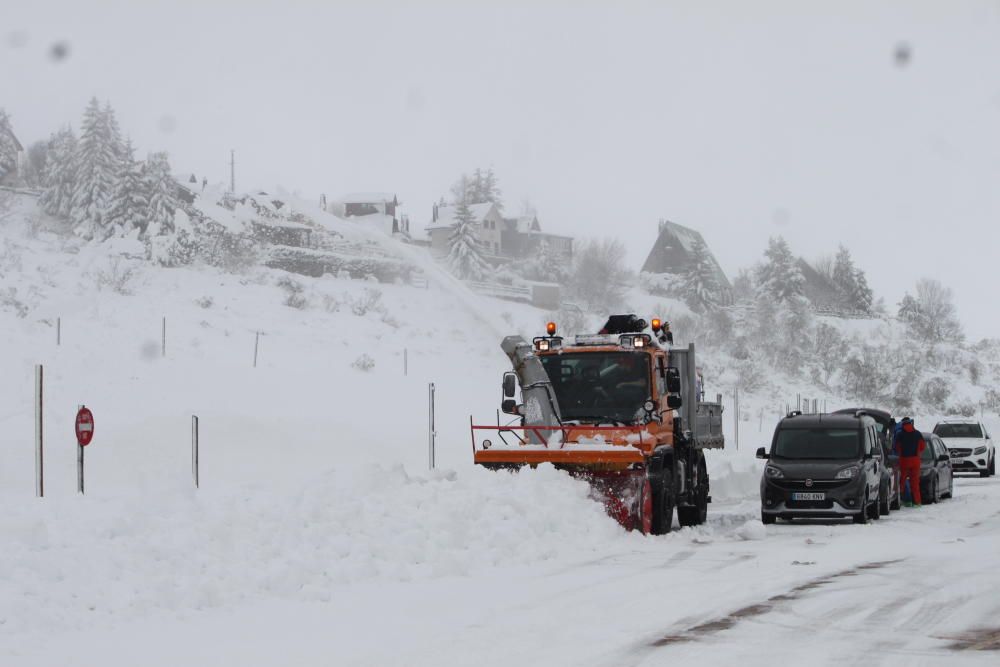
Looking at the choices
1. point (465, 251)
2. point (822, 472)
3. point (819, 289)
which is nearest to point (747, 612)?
point (822, 472)

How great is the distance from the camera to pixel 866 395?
263 ft

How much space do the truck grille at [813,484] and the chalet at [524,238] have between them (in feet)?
278

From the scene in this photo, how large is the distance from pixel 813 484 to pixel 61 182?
62.3 m

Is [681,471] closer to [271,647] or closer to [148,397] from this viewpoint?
[271,647]

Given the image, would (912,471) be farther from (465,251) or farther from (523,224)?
(523,224)

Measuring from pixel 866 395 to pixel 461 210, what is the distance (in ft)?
102

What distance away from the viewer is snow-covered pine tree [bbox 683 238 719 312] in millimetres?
95688

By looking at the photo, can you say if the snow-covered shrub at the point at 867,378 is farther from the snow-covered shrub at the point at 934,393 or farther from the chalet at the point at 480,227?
the chalet at the point at 480,227

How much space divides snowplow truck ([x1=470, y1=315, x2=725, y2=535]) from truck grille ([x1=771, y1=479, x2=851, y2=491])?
1597 millimetres

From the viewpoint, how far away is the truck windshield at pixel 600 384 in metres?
16.9

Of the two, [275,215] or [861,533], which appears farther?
[275,215]

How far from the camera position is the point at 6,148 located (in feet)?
259

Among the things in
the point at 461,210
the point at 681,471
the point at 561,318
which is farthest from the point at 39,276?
the point at 681,471

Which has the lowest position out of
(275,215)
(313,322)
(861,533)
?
(861,533)
